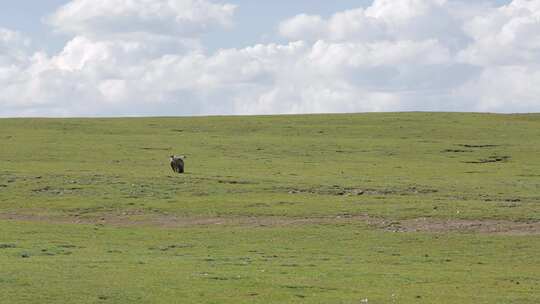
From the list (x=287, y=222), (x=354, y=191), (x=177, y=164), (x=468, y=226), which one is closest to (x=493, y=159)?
(x=354, y=191)

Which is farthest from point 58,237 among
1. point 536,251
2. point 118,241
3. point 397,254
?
point 536,251

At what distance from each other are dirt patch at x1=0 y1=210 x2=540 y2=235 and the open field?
0.33 feet

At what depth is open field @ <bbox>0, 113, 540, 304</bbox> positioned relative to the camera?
21.3 metres

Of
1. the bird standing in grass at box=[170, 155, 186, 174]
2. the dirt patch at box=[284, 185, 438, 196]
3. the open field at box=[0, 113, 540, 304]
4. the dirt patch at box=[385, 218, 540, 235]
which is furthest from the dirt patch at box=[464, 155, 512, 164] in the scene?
the dirt patch at box=[385, 218, 540, 235]

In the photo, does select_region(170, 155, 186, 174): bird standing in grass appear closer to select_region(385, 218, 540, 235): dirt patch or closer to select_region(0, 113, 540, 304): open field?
select_region(0, 113, 540, 304): open field

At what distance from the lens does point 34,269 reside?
22.6 metres

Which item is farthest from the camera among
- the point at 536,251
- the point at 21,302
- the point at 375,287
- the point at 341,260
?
the point at 536,251

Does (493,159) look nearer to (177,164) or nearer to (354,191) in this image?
(354,191)

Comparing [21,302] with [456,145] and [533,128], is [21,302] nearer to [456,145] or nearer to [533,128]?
[456,145]

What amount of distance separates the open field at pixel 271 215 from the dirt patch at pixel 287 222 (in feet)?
0.33

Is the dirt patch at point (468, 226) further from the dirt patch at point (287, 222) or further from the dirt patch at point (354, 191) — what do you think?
the dirt patch at point (354, 191)

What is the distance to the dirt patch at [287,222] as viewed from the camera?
3341 cm

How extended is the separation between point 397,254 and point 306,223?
24.2 ft

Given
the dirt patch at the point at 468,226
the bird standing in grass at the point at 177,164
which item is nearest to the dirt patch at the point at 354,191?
the dirt patch at the point at 468,226
